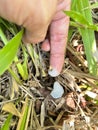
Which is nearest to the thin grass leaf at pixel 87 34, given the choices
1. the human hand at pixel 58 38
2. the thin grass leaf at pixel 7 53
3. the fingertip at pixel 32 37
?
the human hand at pixel 58 38

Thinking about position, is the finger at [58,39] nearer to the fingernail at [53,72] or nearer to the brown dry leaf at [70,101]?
the fingernail at [53,72]

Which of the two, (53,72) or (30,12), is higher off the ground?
(30,12)

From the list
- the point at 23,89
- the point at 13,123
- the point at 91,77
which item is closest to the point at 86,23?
the point at 91,77

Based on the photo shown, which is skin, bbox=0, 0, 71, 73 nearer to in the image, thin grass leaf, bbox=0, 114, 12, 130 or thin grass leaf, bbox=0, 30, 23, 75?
thin grass leaf, bbox=0, 30, 23, 75

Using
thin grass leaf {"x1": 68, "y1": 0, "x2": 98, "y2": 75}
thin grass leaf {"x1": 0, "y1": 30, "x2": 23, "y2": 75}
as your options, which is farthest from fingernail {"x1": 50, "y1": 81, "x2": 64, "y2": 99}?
thin grass leaf {"x1": 0, "y1": 30, "x2": 23, "y2": 75}

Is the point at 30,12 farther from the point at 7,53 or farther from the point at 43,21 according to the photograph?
the point at 7,53

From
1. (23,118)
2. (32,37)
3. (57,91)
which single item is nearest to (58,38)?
(32,37)

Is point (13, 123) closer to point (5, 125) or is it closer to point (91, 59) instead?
point (5, 125)

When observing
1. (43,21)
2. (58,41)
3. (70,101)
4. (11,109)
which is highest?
Answer: (43,21)
